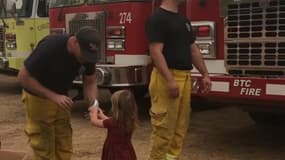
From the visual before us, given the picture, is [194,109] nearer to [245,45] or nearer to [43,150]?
[245,45]

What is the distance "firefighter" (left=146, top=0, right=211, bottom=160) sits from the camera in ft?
16.2

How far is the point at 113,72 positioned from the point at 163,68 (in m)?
2.64

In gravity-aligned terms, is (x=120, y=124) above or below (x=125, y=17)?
below

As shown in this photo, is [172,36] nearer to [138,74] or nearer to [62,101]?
[62,101]

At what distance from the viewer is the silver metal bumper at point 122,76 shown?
7325 millimetres

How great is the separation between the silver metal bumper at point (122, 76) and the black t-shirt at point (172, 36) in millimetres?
2301

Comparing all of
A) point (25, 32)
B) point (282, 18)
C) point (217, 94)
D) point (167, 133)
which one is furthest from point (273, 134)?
point (25, 32)

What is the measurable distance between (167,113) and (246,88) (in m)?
1.11

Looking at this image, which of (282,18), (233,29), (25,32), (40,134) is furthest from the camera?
(25,32)

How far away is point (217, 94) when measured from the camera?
5.94 meters

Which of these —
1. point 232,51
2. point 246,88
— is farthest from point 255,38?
point 246,88

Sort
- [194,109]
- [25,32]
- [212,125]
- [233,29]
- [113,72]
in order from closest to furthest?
1. [233,29]
2. [113,72]
3. [212,125]
4. [194,109]
5. [25,32]

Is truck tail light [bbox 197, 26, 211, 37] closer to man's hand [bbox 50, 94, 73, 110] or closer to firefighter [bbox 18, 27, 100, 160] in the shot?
firefighter [bbox 18, 27, 100, 160]

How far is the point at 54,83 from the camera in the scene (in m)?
4.30
